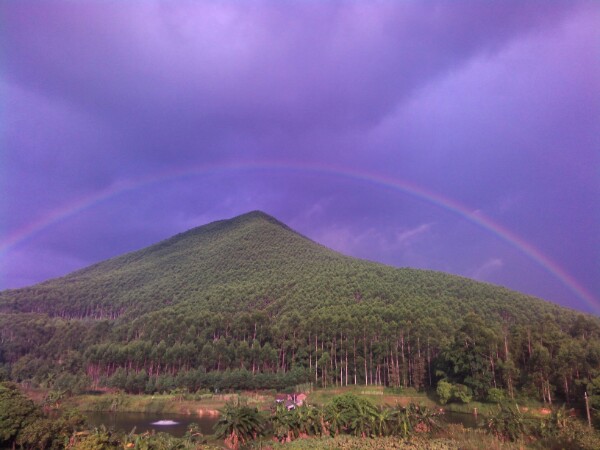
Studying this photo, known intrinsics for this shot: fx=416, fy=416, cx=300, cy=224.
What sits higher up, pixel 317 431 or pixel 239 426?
pixel 239 426

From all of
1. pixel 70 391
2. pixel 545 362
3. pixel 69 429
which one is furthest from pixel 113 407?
pixel 545 362

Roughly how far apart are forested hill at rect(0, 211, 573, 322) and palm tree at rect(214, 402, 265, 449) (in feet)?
225

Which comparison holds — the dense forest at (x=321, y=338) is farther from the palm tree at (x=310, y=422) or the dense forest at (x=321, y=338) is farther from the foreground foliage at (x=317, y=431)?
the palm tree at (x=310, y=422)

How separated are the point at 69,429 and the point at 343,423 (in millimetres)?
21715

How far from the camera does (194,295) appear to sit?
463 ft

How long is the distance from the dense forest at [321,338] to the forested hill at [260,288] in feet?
2.14

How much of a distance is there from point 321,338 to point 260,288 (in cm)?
5324

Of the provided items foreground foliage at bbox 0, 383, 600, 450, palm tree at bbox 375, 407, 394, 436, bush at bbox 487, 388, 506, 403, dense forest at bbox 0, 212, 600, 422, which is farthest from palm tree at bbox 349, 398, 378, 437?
bush at bbox 487, 388, 506, 403

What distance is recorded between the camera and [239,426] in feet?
110

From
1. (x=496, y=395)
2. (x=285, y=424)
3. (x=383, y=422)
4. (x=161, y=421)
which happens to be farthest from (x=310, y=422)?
(x=496, y=395)

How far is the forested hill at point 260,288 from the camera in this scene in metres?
114

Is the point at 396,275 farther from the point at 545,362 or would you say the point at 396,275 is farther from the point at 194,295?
the point at 545,362

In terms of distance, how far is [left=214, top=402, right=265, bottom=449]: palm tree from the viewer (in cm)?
3344

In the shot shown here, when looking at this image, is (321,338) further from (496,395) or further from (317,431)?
(317,431)
